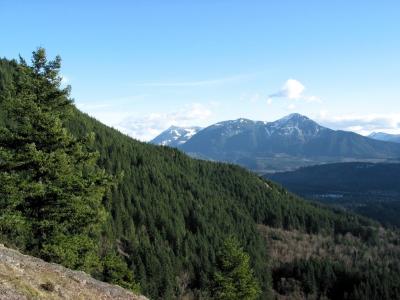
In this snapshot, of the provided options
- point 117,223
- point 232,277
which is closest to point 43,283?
point 232,277

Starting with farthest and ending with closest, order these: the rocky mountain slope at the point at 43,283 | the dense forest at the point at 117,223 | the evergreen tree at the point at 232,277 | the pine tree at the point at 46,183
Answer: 1. the evergreen tree at the point at 232,277
2. the dense forest at the point at 117,223
3. the pine tree at the point at 46,183
4. the rocky mountain slope at the point at 43,283

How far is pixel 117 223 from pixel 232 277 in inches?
3603

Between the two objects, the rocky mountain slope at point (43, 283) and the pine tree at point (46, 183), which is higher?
the pine tree at point (46, 183)

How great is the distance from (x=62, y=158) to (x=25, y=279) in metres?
9.49

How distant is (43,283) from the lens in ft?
62.8

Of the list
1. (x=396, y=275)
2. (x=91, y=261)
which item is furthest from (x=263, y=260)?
(x=91, y=261)

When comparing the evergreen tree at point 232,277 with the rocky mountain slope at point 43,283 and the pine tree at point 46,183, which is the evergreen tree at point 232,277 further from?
the rocky mountain slope at point 43,283

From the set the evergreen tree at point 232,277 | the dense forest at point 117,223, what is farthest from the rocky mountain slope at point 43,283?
the evergreen tree at point 232,277

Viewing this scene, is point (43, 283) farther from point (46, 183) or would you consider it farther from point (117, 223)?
point (117, 223)

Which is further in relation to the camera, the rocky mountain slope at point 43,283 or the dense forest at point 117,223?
the dense forest at point 117,223

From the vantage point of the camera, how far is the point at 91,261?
1099 inches

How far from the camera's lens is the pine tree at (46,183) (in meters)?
26.0

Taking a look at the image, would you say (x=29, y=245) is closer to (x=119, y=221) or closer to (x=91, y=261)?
(x=91, y=261)

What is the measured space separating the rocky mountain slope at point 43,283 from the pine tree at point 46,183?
427cm
